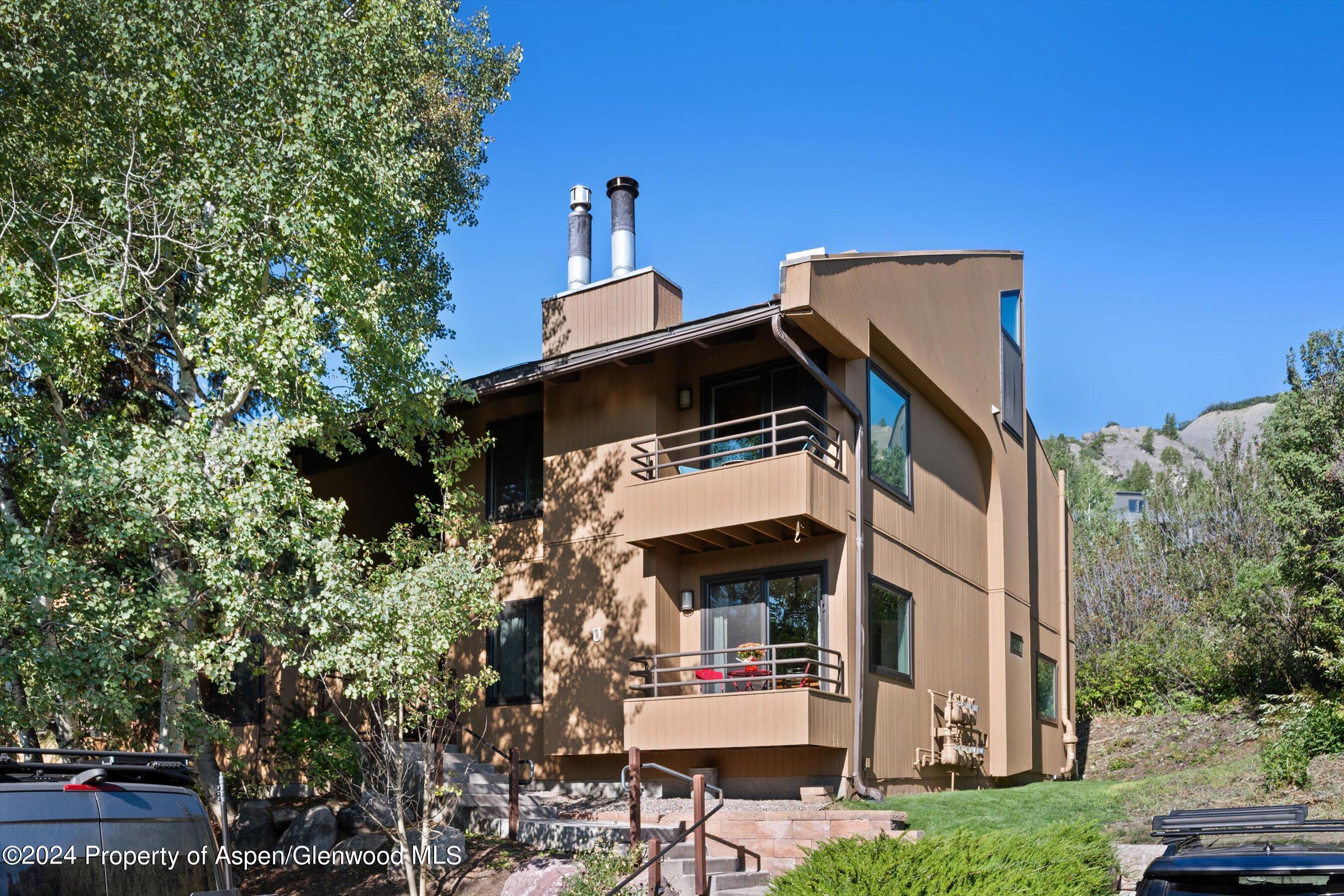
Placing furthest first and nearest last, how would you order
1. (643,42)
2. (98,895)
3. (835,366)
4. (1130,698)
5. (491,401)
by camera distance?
1. (1130,698)
2. (491,401)
3. (643,42)
4. (835,366)
5. (98,895)

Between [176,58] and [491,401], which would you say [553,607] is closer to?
[491,401]

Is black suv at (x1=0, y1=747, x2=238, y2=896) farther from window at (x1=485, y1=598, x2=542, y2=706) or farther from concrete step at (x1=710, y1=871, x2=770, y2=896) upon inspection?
window at (x1=485, y1=598, x2=542, y2=706)

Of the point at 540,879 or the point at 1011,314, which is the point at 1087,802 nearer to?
the point at 540,879

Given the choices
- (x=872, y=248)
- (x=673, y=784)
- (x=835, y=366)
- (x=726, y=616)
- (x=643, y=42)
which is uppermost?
(x=643, y=42)

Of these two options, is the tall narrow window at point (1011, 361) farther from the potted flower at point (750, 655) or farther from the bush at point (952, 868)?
the bush at point (952, 868)

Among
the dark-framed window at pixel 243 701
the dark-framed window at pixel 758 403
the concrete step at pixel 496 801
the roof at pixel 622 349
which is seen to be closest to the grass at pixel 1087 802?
the concrete step at pixel 496 801

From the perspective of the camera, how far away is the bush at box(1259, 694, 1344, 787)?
1408 centimetres

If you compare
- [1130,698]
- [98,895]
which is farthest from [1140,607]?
[98,895]

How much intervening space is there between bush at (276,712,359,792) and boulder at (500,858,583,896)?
3898 mm

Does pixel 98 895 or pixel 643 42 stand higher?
pixel 643 42

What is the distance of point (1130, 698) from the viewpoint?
2725 cm

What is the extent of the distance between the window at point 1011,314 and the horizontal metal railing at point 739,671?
983 centimetres

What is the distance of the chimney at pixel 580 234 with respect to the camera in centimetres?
1922

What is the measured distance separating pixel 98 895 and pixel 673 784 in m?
10.8
